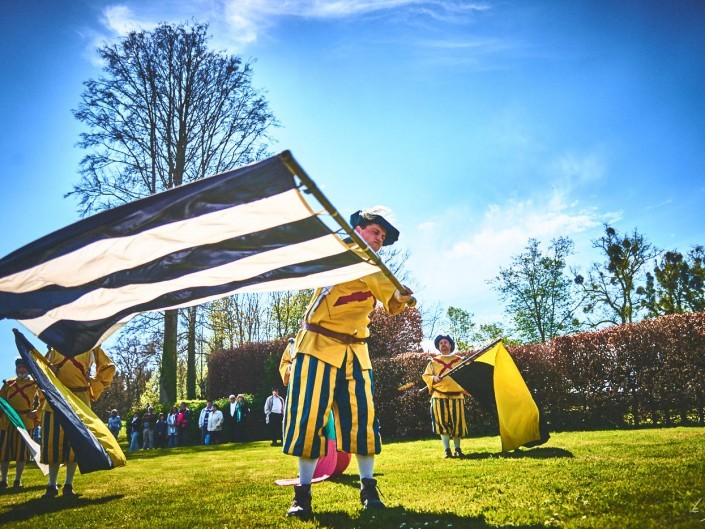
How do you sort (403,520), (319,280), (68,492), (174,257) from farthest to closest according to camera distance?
(68,492), (319,280), (174,257), (403,520)

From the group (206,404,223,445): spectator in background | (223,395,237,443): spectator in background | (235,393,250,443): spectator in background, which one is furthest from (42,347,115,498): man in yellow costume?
(223,395,237,443): spectator in background

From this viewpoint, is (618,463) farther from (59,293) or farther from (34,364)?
(34,364)

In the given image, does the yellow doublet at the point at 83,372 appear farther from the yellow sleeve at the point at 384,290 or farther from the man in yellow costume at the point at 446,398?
the man in yellow costume at the point at 446,398

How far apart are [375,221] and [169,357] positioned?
15.7 m

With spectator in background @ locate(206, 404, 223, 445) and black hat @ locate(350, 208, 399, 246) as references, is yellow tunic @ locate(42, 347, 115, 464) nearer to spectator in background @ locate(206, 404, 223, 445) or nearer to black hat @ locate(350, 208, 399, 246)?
Result: black hat @ locate(350, 208, 399, 246)

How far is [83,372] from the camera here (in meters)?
5.51

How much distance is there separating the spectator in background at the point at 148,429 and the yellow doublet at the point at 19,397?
1103 cm

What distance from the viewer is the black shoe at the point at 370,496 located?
325cm

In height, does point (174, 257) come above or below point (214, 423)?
above

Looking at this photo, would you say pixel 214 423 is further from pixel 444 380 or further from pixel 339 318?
pixel 339 318

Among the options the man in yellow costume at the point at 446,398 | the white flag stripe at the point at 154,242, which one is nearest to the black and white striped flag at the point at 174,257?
the white flag stripe at the point at 154,242

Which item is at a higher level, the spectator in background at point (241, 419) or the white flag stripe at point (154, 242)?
the white flag stripe at point (154, 242)

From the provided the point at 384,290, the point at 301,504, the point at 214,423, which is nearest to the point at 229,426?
the point at 214,423

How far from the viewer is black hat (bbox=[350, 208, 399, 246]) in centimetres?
367
